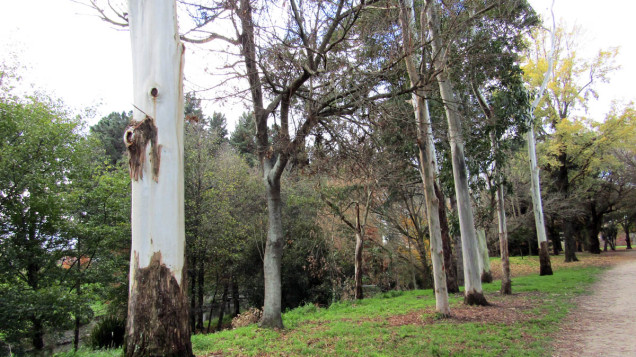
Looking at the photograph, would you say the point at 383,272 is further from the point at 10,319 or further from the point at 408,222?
the point at 10,319

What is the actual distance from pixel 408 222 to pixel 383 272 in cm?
291

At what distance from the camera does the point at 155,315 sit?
3146mm

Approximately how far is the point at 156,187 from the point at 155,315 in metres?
1.15

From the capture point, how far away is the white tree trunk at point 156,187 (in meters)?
3.16

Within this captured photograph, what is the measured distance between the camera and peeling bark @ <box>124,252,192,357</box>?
3109 millimetres

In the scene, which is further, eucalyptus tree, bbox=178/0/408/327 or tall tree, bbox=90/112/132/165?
tall tree, bbox=90/112/132/165

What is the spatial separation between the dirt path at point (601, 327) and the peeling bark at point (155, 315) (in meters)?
5.55

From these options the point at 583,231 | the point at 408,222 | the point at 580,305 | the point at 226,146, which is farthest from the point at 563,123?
the point at 226,146

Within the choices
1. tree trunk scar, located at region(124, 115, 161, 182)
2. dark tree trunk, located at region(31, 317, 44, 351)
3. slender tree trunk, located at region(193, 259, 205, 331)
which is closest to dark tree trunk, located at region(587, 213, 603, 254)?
slender tree trunk, located at region(193, 259, 205, 331)

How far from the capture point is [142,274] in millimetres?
3189

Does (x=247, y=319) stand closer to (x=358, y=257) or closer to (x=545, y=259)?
(x=358, y=257)

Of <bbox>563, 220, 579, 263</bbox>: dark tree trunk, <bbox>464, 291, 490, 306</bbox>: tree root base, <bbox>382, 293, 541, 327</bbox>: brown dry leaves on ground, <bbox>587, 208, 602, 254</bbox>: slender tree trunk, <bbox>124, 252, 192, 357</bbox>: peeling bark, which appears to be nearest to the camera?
<bbox>124, 252, 192, 357</bbox>: peeling bark

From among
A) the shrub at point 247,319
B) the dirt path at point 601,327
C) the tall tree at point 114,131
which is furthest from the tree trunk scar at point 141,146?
the tall tree at point 114,131

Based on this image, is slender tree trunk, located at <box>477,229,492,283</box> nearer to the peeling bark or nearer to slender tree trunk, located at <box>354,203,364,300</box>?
slender tree trunk, located at <box>354,203,364,300</box>
